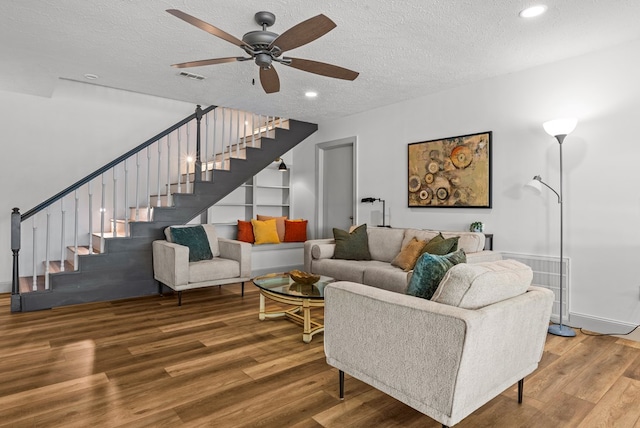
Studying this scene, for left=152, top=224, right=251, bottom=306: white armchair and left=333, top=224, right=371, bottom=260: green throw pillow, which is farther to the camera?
left=333, top=224, right=371, bottom=260: green throw pillow

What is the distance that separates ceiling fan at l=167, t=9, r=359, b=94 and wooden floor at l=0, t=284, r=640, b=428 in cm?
217

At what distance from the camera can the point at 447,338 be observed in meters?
1.55

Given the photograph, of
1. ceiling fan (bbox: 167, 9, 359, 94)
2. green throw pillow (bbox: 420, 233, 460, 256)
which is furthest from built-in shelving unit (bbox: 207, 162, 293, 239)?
green throw pillow (bbox: 420, 233, 460, 256)

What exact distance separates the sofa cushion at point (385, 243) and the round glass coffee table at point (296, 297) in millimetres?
1172

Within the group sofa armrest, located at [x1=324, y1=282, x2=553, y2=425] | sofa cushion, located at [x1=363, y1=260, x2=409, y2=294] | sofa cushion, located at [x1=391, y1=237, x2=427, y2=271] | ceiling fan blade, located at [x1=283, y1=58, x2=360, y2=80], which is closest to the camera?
sofa armrest, located at [x1=324, y1=282, x2=553, y2=425]

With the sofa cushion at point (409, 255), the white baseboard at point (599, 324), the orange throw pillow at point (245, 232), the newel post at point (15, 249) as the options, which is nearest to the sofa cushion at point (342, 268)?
the sofa cushion at point (409, 255)

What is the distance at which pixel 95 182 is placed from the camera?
17.0 feet

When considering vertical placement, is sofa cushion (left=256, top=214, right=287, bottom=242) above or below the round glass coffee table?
above

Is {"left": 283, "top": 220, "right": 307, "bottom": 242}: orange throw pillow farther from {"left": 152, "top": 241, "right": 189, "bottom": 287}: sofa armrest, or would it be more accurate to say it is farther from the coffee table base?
the coffee table base

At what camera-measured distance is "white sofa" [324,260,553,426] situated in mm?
1555

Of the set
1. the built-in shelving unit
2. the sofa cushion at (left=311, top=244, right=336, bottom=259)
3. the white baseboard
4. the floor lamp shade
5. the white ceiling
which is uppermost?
the white ceiling

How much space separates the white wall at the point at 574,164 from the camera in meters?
3.21

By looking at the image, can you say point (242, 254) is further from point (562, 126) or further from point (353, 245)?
point (562, 126)

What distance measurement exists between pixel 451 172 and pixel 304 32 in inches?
110
